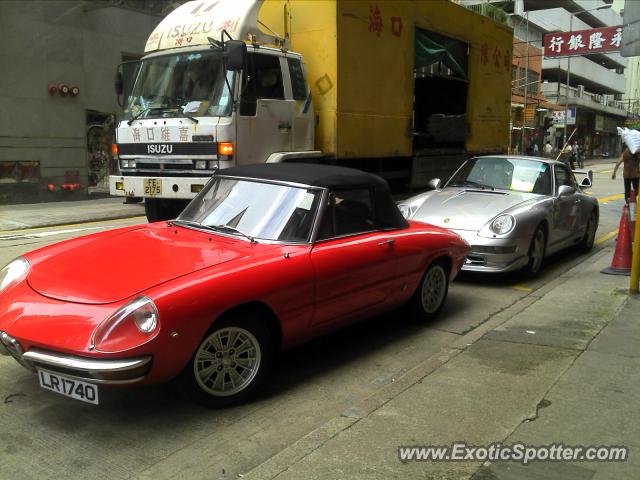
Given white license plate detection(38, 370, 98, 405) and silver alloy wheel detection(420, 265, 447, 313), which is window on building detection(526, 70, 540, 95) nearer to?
silver alloy wheel detection(420, 265, 447, 313)

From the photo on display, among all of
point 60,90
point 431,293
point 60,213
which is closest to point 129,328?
point 431,293

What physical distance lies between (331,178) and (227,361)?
163cm

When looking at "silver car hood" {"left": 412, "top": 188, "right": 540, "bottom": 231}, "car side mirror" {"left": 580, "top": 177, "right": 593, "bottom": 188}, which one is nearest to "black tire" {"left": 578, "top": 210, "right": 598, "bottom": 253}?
"car side mirror" {"left": 580, "top": 177, "right": 593, "bottom": 188}

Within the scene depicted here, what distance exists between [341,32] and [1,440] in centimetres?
695

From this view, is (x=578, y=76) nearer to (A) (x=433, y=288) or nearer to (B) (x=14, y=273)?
(A) (x=433, y=288)

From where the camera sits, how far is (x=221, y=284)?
131 inches

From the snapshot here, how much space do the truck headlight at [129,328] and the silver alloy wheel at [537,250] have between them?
16.4 feet

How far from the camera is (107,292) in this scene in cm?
323

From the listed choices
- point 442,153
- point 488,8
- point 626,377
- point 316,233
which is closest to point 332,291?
point 316,233

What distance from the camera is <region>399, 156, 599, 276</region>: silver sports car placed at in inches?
254

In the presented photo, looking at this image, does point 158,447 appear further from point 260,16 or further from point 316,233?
point 260,16

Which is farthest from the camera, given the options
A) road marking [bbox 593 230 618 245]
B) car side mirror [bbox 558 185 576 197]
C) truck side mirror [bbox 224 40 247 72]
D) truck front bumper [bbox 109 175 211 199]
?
road marking [bbox 593 230 618 245]

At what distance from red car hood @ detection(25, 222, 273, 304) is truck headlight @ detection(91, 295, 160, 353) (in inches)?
5.0

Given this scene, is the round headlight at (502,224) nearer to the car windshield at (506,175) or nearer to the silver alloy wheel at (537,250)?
the silver alloy wheel at (537,250)
